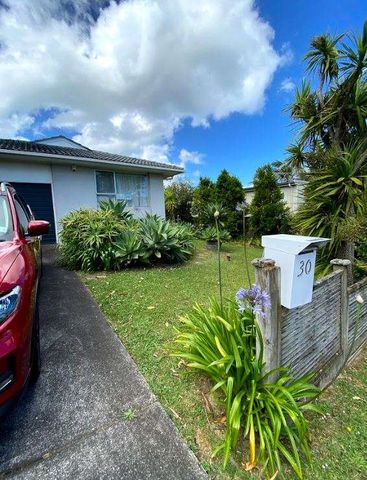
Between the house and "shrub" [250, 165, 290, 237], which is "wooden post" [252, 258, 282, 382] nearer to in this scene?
the house

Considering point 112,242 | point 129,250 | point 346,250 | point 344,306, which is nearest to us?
point 344,306

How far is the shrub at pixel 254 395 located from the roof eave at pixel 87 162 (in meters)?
8.25

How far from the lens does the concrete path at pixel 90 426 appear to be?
1.48m

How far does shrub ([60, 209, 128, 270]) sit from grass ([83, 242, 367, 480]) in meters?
1.25

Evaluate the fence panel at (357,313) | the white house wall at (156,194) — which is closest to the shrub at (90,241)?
the fence panel at (357,313)

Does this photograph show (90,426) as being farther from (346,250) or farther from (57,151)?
(57,151)

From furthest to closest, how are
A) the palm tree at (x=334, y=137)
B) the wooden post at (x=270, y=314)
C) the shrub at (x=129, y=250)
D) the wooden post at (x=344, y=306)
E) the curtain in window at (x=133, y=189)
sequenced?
the curtain in window at (x=133, y=189) → the shrub at (x=129, y=250) → the palm tree at (x=334, y=137) → the wooden post at (x=344, y=306) → the wooden post at (x=270, y=314)

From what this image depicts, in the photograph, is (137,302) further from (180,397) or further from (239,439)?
(239,439)

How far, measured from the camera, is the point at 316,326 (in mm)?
2348

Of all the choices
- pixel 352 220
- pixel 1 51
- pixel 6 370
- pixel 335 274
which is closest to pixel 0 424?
pixel 6 370

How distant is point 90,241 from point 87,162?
4425mm

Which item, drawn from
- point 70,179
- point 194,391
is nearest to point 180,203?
point 70,179

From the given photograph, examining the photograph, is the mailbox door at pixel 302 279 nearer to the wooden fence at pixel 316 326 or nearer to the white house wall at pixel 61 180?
the wooden fence at pixel 316 326

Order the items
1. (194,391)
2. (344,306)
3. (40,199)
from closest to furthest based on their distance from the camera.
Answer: (194,391), (344,306), (40,199)
